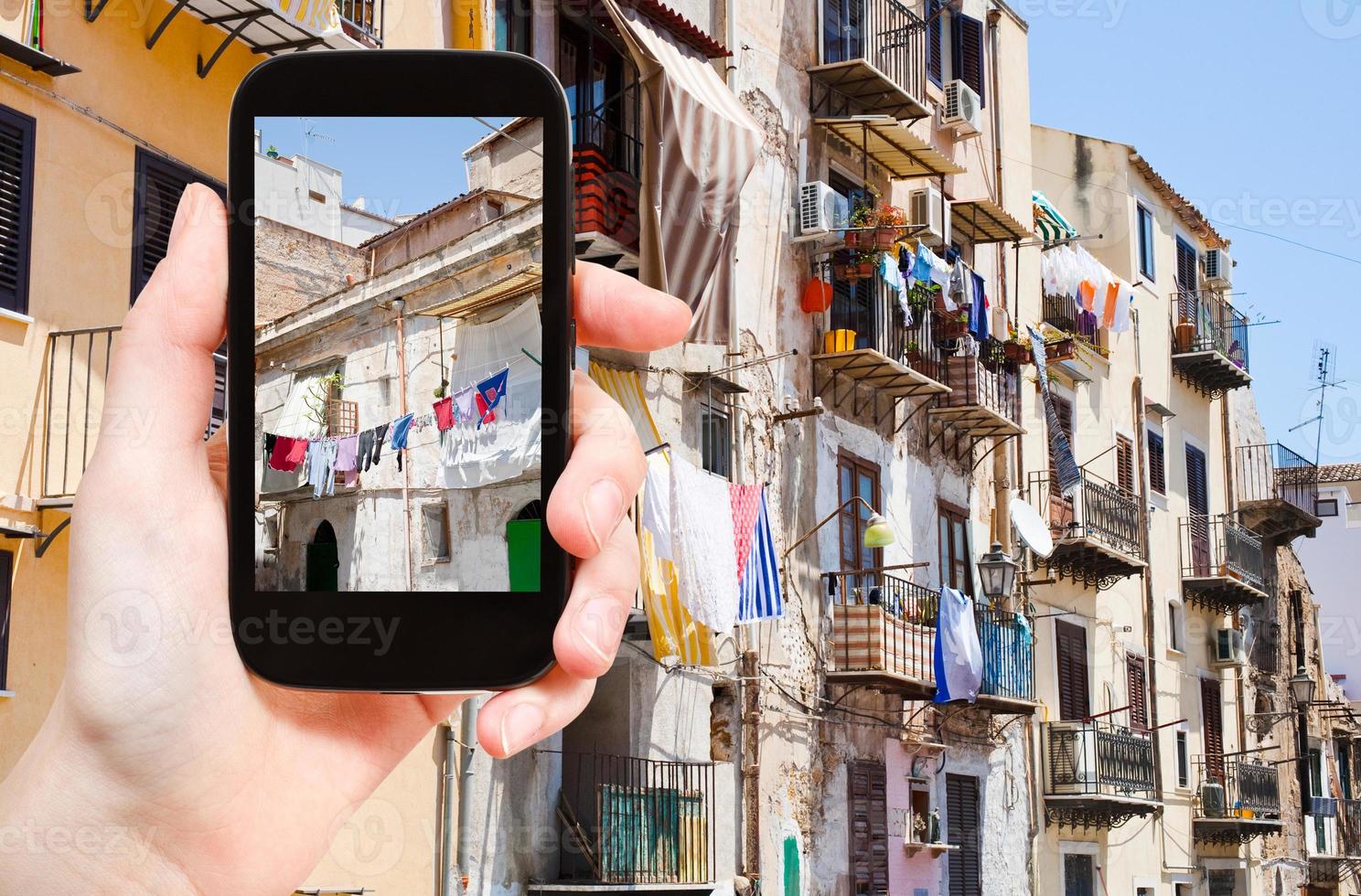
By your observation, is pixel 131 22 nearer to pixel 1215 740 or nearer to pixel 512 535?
pixel 512 535

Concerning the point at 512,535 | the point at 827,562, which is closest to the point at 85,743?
the point at 512,535

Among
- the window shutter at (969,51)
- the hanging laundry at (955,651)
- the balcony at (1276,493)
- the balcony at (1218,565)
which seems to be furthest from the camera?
the balcony at (1276,493)

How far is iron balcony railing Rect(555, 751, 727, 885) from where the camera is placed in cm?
1426

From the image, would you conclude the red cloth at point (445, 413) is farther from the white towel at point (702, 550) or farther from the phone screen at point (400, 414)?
the white towel at point (702, 550)

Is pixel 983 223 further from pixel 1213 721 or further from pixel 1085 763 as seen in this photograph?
pixel 1213 721

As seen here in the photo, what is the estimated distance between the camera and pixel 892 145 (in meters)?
21.0

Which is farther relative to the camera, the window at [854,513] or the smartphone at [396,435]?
the window at [854,513]

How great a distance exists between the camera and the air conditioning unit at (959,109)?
23.4 m

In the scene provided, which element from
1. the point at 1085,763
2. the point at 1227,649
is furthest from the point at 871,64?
the point at 1227,649

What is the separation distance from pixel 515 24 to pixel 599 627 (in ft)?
44.3

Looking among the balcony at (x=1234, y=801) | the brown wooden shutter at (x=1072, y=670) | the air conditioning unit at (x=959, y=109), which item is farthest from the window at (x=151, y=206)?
the balcony at (x=1234, y=801)

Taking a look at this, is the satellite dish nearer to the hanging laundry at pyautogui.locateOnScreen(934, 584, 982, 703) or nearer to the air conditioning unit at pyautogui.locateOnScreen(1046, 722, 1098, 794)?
the air conditioning unit at pyautogui.locateOnScreen(1046, 722, 1098, 794)

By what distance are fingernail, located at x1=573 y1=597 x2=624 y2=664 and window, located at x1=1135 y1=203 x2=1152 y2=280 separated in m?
29.7

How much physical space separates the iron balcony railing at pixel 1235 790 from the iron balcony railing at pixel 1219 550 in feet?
11.4
